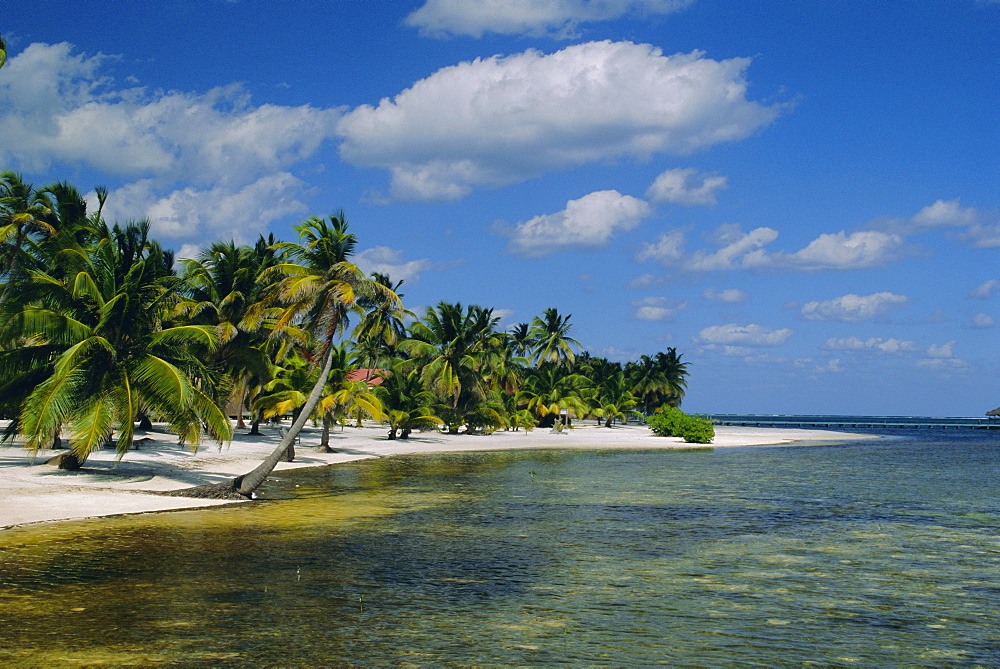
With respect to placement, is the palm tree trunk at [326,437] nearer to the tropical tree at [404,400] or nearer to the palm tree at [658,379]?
the tropical tree at [404,400]

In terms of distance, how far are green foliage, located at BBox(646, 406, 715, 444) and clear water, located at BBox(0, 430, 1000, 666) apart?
45132 mm

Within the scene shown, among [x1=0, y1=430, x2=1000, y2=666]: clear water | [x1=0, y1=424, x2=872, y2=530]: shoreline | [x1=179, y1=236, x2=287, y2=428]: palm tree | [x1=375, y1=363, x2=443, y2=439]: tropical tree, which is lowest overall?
[x1=0, y1=430, x2=1000, y2=666]: clear water

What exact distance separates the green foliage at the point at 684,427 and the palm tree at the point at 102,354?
178 ft

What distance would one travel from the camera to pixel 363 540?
17594 mm

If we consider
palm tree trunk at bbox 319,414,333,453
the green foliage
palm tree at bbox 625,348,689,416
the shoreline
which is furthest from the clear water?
palm tree at bbox 625,348,689,416

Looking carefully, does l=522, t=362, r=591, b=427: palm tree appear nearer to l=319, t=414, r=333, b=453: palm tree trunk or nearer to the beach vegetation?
l=319, t=414, r=333, b=453: palm tree trunk

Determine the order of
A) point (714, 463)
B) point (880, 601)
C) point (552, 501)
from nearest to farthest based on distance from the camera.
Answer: point (880, 601), point (552, 501), point (714, 463)

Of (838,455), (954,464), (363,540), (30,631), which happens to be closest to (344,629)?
(30,631)

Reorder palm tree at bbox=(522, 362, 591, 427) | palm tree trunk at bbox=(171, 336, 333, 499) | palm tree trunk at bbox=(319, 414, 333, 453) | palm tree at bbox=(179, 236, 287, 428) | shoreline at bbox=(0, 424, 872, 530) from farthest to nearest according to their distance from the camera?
palm tree at bbox=(522, 362, 591, 427) < palm tree trunk at bbox=(319, 414, 333, 453) < palm tree at bbox=(179, 236, 287, 428) < palm tree trunk at bbox=(171, 336, 333, 499) < shoreline at bbox=(0, 424, 872, 530)

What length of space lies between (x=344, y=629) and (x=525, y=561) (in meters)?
5.77

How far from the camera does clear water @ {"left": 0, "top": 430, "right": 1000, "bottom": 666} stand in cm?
987

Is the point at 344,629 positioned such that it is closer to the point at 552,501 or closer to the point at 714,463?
the point at 552,501

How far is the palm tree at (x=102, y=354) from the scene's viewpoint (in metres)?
22.5

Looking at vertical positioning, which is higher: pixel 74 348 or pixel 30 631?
pixel 74 348
